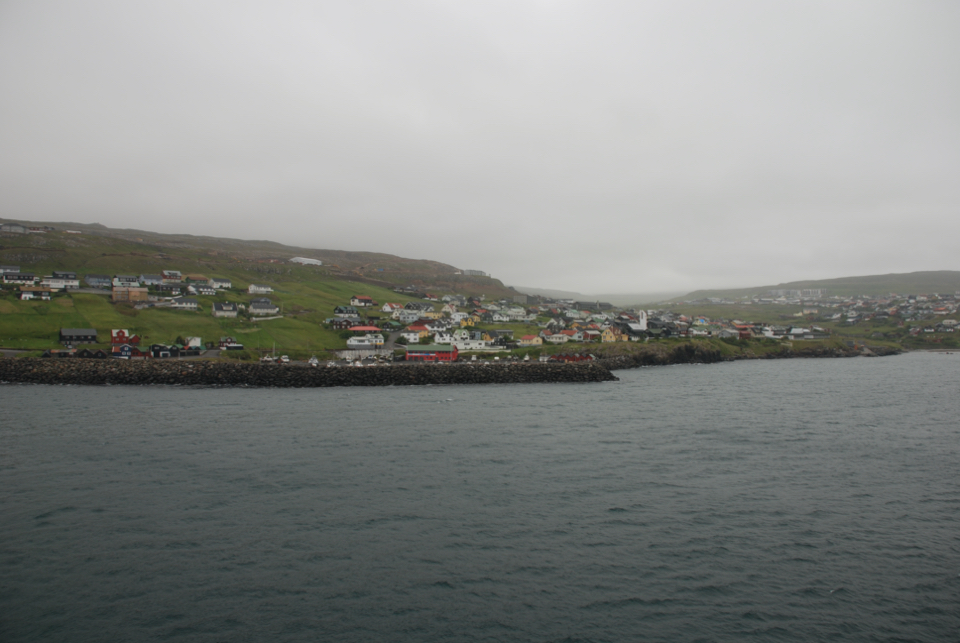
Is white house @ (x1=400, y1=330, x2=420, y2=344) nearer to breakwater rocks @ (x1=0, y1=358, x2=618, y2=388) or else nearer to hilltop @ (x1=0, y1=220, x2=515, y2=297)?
breakwater rocks @ (x1=0, y1=358, x2=618, y2=388)

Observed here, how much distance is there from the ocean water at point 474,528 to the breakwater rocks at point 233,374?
46.9ft

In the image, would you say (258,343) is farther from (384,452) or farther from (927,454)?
(927,454)

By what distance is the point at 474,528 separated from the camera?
54.3ft

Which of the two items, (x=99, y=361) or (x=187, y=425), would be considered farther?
(x=99, y=361)

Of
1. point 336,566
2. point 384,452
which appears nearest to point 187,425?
point 384,452

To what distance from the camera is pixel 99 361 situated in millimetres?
49500

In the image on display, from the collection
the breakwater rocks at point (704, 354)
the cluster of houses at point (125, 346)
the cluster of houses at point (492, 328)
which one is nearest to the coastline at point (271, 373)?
the cluster of houses at point (125, 346)

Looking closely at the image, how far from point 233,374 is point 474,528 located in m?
39.7

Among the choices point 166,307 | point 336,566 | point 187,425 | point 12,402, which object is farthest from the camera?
point 166,307

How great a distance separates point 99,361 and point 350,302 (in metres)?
47.4

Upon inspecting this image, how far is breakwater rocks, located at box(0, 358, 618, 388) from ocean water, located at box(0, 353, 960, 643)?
14304mm

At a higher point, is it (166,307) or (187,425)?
(166,307)

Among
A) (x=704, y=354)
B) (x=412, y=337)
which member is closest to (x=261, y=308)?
(x=412, y=337)

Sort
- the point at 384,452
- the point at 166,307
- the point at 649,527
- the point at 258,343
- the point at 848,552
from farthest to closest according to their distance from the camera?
the point at 166,307 → the point at 258,343 → the point at 384,452 → the point at 649,527 → the point at 848,552
